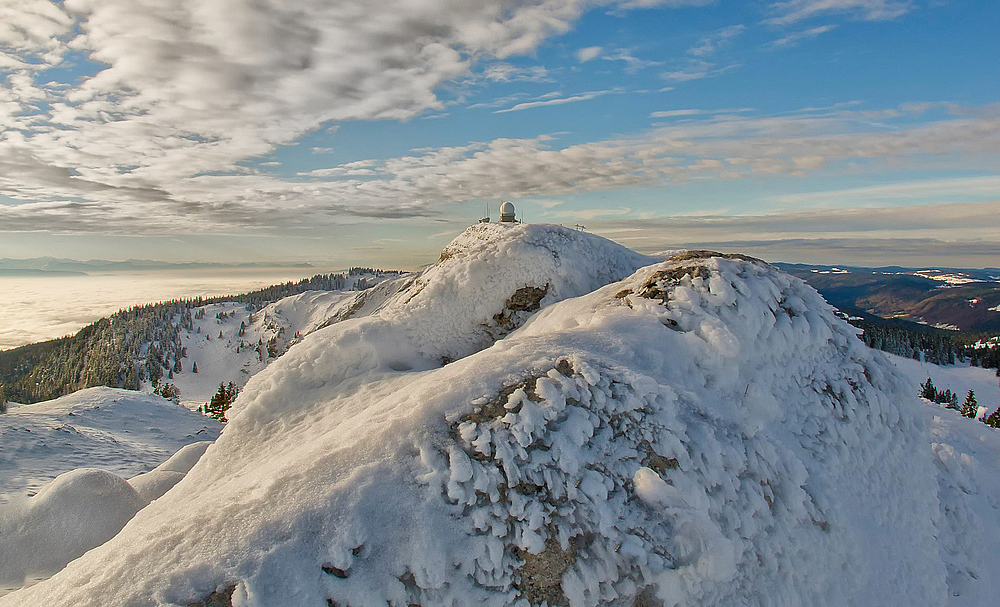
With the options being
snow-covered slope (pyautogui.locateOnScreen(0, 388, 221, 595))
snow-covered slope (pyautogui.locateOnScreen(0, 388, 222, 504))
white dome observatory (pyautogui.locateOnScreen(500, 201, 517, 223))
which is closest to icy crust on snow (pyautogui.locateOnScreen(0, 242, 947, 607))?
snow-covered slope (pyautogui.locateOnScreen(0, 388, 221, 595))

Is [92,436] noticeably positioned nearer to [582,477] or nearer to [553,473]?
[553,473]

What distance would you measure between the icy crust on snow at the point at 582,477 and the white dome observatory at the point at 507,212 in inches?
396

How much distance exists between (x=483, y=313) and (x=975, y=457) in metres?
14.3

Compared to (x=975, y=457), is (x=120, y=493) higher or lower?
higher

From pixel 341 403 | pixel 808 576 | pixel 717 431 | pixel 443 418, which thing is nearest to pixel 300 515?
pixel 443 418

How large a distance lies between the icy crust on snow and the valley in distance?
25 mm

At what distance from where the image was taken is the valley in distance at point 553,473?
4.25 metres

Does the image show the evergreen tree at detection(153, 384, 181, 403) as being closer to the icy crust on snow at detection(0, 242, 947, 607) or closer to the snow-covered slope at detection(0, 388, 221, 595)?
the snow-covered slope at detection(0, 388, 221, 595)

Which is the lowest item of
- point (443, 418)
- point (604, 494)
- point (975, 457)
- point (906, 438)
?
point (975, 457)

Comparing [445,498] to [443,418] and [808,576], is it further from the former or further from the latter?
[808,576]

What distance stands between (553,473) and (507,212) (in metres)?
14.4

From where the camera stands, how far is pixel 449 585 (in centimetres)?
425

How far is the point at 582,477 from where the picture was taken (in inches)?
200

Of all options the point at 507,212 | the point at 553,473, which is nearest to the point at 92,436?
the point at 507,212
